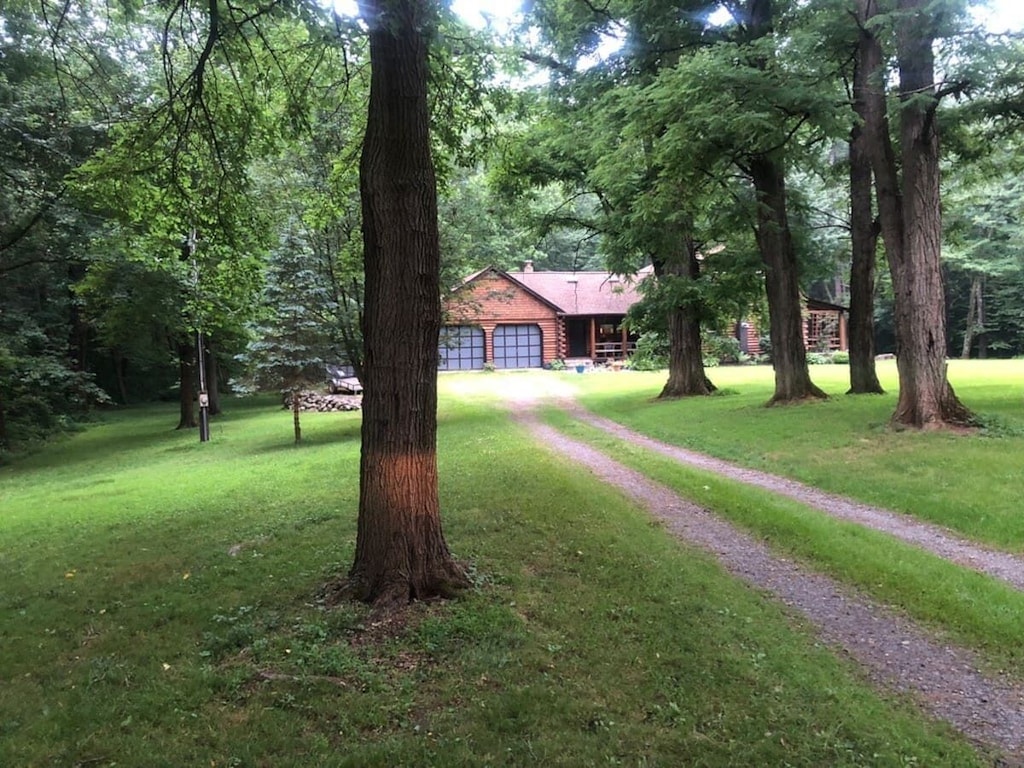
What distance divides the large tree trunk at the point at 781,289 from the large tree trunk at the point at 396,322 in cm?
1357

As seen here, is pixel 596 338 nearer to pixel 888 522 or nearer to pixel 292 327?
pixel 292 327

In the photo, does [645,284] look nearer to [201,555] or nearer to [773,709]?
[201,555]

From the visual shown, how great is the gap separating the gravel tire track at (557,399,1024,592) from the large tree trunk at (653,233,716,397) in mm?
8547

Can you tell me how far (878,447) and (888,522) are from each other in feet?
12.3

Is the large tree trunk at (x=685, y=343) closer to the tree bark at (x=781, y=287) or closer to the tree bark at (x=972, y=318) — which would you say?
the tree bark at (x=781, y=287)

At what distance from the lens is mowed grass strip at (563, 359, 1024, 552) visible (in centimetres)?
774

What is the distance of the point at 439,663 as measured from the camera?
4242mm

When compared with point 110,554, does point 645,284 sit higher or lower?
higher

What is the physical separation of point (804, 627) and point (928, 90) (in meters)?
10.5

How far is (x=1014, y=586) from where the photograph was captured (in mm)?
5496

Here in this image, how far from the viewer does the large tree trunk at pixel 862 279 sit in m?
17.5

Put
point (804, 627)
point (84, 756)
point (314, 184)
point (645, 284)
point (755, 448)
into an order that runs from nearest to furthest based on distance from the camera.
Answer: point (84, 756), point (804, 627), point (755, 448), point (314, 184), point (645, 284)

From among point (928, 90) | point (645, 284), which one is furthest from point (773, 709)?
point (645, 284)

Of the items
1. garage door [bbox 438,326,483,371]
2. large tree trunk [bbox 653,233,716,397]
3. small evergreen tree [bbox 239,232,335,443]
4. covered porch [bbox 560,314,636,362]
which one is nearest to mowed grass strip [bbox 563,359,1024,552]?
large tree trunk [bbox 653,233,716,397]
